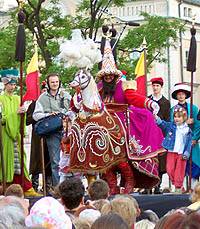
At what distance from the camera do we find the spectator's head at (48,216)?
5336 millimetres

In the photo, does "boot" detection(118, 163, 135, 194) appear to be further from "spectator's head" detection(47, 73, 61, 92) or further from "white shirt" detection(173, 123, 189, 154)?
"spectator's head" detection(47, 73, 61, 92)

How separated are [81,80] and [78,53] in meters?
0.35

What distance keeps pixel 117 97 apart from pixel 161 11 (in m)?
23.7

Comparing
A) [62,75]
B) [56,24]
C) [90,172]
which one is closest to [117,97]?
[90,172]

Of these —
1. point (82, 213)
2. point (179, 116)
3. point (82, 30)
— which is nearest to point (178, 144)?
point (179, 116)

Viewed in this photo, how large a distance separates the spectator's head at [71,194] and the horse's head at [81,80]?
10.2ft

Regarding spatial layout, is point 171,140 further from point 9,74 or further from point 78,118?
point 9,74

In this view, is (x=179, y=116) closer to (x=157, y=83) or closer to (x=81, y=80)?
(x=157, y=83)

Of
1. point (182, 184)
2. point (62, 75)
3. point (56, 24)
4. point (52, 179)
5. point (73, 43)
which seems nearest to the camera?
point (73, 43)

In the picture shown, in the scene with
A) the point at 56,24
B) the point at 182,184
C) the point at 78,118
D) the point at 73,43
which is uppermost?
the point at 56,24

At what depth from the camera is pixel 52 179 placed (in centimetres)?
1255

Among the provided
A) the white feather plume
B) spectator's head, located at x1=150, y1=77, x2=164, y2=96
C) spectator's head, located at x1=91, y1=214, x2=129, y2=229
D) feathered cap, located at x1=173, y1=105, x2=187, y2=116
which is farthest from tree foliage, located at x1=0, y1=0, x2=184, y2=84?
spectator's head, located at x1=91, y1=214, x2=129, y2=229

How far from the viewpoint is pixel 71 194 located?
7.55 meters

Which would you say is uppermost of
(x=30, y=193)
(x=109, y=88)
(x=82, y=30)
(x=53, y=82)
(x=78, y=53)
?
(x=82, y=30)
